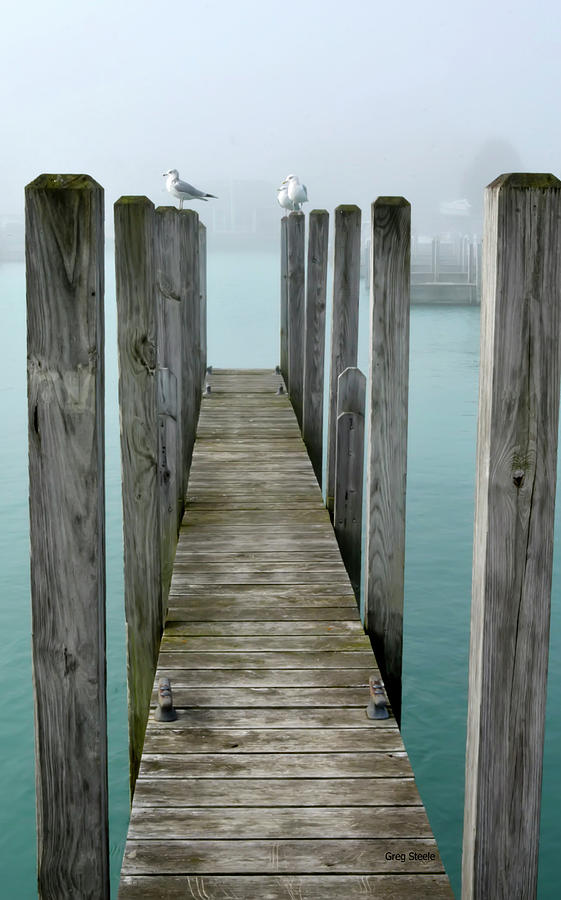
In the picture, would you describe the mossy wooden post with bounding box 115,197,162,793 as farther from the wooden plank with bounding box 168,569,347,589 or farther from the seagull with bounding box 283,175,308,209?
the seagull with bounding box 283,175,308,209

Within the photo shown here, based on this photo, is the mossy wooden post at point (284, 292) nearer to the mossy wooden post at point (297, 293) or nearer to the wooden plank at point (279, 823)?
the mossy wooden post at point (297, 293)

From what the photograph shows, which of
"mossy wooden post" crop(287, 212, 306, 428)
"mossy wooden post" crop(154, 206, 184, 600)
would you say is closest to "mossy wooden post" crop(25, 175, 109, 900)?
"mossy wooden post" crop(154, 206, 184, 600)

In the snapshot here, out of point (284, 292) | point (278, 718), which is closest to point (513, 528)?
point (278, 718)

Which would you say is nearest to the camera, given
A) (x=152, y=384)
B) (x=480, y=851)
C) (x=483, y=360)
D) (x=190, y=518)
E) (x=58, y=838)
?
(x=483, y=360)

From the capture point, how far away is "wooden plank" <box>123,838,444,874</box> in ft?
8.63

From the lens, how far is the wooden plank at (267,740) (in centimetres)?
324

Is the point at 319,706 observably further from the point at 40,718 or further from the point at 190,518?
the point at 190,518

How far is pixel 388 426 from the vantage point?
13.2 feet

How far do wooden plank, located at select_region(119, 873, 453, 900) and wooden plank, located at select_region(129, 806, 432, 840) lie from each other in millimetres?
173

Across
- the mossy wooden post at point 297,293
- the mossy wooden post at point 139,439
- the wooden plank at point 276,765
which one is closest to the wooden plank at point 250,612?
the mossy wooden post at point 139,439

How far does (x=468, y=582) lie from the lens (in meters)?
10.0

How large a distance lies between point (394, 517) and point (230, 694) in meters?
1.03

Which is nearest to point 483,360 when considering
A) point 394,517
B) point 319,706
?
point 319,706

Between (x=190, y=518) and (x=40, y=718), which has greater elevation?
(x=40, y=718)
